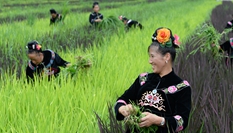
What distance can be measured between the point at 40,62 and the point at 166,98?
160 cm

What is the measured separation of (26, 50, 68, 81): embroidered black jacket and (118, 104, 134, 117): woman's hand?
135 cm

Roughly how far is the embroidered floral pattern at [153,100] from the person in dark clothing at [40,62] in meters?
1.31

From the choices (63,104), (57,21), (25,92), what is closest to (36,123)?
(63,104)

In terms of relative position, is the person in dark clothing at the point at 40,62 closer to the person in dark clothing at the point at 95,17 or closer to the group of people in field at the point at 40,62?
the group of people in field at the point at 40,62

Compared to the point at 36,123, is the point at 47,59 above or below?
above

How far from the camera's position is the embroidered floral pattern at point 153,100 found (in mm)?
1517

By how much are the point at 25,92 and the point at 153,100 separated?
107 cm

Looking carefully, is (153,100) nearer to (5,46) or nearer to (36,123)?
(36,123)

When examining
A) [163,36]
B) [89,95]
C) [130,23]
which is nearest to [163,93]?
[163,36]

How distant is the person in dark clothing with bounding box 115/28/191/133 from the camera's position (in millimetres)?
1464

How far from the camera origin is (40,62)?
2.80 meters

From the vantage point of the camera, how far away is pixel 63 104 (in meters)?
2.04

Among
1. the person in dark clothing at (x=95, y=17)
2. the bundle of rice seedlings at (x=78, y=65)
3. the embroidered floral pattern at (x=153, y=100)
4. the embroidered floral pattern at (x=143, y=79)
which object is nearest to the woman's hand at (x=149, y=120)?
the embroidered floral pattern at (x=153, y=100)

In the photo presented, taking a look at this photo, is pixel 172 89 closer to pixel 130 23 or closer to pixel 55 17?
pixel 130 23
